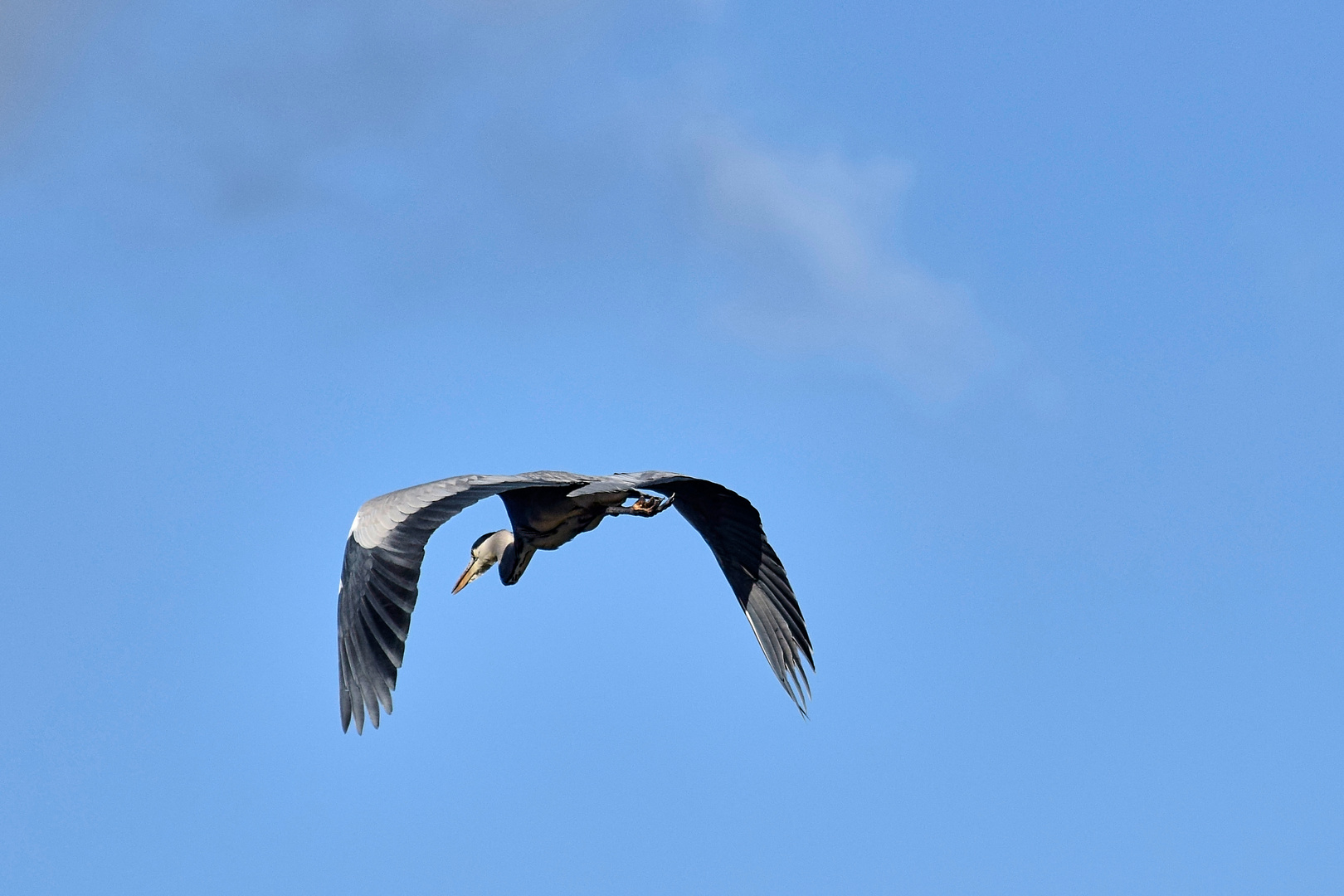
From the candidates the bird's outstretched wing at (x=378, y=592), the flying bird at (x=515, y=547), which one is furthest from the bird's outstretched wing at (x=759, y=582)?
the bird's outstretched wing at (x=378, y=592)

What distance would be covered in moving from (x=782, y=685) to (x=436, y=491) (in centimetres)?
660

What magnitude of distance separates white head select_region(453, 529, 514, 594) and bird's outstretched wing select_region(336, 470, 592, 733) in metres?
4.09

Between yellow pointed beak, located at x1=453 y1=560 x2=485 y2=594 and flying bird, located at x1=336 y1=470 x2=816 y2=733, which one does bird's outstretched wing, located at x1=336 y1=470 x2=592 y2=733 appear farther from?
yellow pointed beak, located at x1=453 y1=560 x2=485 y2=594

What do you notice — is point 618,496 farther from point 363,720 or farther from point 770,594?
point 363,720

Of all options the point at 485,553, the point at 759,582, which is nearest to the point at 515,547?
the point at 485,553

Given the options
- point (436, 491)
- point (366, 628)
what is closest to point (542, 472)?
point (436, 491)

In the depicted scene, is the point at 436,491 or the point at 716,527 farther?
the point at 716,527

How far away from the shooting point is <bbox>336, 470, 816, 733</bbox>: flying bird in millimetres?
19469

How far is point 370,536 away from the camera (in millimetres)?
19953

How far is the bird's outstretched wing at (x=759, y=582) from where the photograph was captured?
82.2 ft

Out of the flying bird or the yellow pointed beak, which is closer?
the flying bird

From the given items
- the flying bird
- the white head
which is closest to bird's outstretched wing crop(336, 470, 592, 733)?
the flying bird

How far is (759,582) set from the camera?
25.6 metres

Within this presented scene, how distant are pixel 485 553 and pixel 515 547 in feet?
2.59
